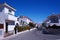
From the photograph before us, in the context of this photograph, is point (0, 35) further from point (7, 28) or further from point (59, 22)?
point (59, 22)

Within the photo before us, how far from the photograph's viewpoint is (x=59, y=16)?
55969mm

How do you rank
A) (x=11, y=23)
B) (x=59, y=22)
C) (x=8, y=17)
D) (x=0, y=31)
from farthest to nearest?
1. (x=59, y=22)
2. (x=11, y=23)
3. (x=8, y=17)
4. (x=0, y=31)

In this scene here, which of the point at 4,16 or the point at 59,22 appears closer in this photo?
the point at 4,16

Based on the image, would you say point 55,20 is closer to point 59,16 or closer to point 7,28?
point 59,16

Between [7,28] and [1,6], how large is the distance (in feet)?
19.7

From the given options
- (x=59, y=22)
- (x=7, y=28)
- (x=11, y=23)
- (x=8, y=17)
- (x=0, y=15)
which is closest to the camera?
(x=0, y=15)

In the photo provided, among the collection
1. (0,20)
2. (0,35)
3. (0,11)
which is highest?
(0,11)

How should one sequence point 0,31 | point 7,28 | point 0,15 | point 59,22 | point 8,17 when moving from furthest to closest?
1. point 59,22
2. point 7,28
3. point 8,17
4. point 0,15
5. point 0,31

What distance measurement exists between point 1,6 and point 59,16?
101ft

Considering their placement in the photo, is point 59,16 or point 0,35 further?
point 59,16

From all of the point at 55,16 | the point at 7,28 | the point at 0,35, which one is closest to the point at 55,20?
the point at 55,16

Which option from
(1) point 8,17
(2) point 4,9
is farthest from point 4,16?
(2) point 4,9

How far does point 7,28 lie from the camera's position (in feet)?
112

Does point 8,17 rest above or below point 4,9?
below
